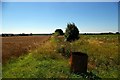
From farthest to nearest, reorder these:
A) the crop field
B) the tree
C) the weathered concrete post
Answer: the tree → the crop field → the weathered concrete post

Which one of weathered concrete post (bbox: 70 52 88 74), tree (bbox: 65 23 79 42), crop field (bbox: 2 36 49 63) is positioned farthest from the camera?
tree (bbox: 65 23 79 42)

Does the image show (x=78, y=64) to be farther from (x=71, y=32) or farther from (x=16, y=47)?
(x=71, y=32)

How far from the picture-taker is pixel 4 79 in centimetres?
1045

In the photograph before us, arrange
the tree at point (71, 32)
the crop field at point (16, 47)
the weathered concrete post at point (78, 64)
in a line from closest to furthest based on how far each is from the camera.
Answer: the weathered concrete post at point (78, 64) < the crop field at point (16, 47) < the tree at point (71, 32)

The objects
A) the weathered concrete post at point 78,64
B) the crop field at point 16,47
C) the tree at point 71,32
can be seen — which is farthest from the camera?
the tree at point 71,32

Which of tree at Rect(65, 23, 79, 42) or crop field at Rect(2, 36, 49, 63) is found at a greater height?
tree at Rect(65, 23, 79, 42)

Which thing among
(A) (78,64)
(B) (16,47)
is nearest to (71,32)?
(B) (16,47)

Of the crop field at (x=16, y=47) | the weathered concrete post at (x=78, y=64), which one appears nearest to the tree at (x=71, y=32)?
the crop field at (x=16, y=47)

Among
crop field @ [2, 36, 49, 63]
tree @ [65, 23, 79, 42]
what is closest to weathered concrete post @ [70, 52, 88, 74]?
crop field @ [2, 36, 49, 63]

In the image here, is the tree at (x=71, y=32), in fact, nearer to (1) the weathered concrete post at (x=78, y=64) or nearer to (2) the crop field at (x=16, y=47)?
(2) the crop field at (x=16, y=47)

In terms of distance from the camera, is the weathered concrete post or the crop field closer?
the weathered concrete post

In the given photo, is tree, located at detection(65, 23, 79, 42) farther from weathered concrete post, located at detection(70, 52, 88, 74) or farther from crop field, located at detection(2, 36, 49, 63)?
weathered concrete post, located at detection(70, 52, 88, 74)

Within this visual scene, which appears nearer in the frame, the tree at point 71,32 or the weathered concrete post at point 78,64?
the weathered concrete post at point 78,64

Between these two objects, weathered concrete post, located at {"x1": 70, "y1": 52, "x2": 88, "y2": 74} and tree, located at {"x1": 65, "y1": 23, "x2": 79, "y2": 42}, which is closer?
weathered concrete post, located at {"x1": 70, "y1": 52, "x2": 88, "y2": 74}
